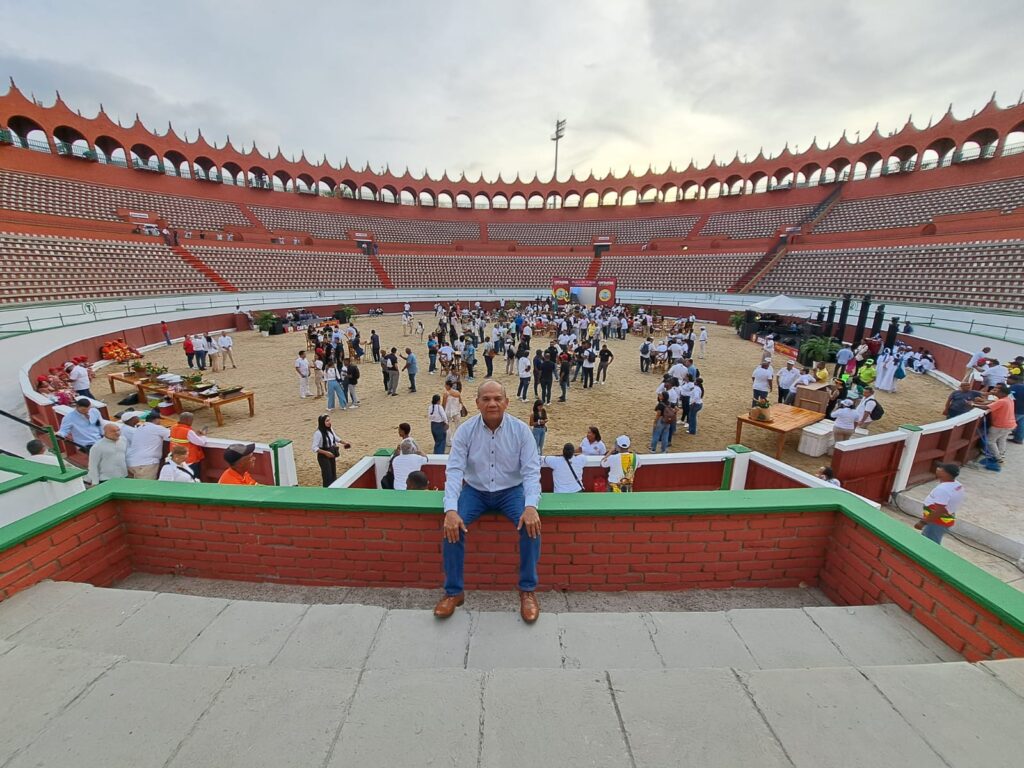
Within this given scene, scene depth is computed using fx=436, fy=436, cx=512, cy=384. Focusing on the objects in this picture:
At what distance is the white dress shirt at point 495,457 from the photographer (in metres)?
2.83

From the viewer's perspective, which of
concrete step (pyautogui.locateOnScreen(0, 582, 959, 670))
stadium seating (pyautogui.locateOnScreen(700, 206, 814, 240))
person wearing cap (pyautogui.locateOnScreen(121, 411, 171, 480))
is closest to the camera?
concrete step (pyautogui.locateOnScreen(0, 582, 959, 670))

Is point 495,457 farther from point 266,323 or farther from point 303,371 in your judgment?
point 266,323

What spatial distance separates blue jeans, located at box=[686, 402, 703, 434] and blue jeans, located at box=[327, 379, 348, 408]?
8568 mm

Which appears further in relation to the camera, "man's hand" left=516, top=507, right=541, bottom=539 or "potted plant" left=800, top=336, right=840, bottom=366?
"potted plant" left=800, top=336, right=840, bottom=366

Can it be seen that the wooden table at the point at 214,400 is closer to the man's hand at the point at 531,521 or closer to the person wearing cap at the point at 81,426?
the person wearing cap at the point at 81,426

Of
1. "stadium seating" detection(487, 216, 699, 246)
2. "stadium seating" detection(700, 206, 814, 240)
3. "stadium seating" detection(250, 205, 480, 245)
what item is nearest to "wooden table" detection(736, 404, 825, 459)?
"stadium seating" detection(700, 206, 814, 240)

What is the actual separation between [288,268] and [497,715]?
3892cm

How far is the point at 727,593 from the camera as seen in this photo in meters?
3.13

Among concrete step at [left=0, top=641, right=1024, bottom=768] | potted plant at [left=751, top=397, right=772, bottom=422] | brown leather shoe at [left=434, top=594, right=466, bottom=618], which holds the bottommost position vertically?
potted plant at [left=751, top=397, right=772, bottom=422]

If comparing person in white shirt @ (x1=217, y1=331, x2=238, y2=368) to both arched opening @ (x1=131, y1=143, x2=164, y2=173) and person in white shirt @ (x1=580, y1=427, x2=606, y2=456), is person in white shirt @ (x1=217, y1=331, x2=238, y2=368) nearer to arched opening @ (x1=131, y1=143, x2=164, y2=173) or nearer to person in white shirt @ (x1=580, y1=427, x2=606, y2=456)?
person in white shirt @ (x1=580, y1=427, x2=606, y2=456)

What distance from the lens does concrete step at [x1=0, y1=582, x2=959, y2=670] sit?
2.33 metres

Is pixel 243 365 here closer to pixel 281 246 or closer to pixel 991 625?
pixel 991 625

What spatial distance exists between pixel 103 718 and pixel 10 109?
1932 inches

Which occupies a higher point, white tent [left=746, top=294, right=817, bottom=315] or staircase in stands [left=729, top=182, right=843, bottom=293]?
staircase in stands [left=729, top=182, right=843, bottom=293]
